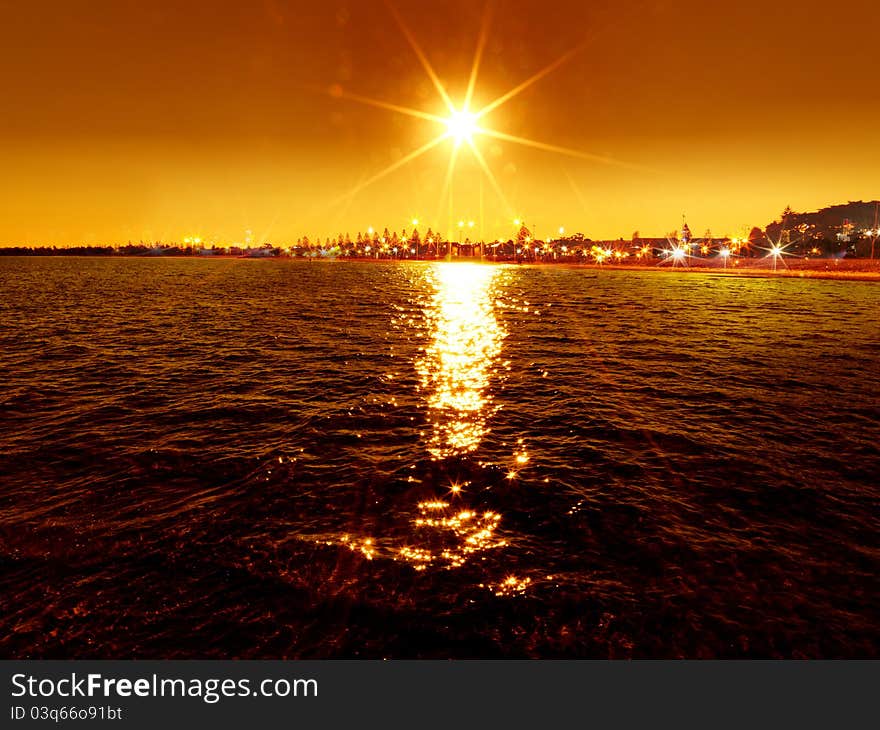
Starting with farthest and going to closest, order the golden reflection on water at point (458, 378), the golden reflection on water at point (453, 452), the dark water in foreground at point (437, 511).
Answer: the golden reflection on water at point (458, 378) → the golden reflection on water at point (453, 452) → the dark water in foreground at point (437, 511)

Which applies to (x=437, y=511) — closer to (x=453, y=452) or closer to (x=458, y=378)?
(x=453, y=452)

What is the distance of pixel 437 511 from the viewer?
12.7 m

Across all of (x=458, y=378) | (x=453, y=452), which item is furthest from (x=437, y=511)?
(x=458, y=378)

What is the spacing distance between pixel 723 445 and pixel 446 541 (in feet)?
39.8

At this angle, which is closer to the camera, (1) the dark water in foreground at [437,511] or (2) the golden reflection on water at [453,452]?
(1) the dark water in foreground at [437,511]

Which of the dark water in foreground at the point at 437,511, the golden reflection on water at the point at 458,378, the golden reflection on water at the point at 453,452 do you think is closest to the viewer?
the dark water in foreground at the point at 437,511

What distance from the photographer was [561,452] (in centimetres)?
1667

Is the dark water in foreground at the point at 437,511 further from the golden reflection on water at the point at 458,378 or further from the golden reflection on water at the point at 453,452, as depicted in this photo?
the golden reflection on water at the point at 458,378

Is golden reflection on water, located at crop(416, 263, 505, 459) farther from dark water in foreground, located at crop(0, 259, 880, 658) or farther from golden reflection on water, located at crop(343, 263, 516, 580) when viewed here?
dark water in foreground, located at crop(0, 259, 880, 658)

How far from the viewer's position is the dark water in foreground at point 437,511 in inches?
345

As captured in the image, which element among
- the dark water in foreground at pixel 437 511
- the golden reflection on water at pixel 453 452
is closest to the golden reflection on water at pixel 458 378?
the golden reflection on water at pixel 453 452

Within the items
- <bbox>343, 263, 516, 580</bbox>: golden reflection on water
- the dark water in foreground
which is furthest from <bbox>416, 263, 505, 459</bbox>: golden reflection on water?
the dark water in foreground
